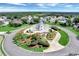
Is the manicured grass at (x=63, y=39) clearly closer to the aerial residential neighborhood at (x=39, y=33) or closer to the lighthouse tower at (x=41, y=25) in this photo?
the aerial residential neighborhood at (x=39, y=33)

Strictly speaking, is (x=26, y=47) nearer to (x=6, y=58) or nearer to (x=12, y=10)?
(x=6, y=58)

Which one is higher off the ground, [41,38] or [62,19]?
[62,19]

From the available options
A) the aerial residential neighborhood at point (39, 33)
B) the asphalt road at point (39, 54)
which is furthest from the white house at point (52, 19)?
the asphalt road at point (39, 54)

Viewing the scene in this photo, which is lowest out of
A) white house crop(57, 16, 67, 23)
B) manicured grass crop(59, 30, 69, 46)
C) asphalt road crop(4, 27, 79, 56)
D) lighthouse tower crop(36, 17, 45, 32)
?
asphalt road crop(4, 27, 79, 56)

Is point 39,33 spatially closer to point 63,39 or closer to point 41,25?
point 41,25

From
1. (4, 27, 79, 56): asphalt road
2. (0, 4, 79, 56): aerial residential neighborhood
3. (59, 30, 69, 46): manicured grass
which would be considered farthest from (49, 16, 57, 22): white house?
(4, 27, 79, 56): asphalt road

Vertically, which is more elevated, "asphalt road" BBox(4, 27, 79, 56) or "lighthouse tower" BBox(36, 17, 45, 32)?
"lighthouse tower" BBox(36, 17, 45, 32)

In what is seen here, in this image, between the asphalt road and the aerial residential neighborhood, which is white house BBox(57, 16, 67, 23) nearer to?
the aerial residential neighborhood

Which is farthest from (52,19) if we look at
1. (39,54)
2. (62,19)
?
(39,54)

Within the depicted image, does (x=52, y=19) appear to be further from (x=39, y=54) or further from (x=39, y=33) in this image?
(x=39, y=54)
